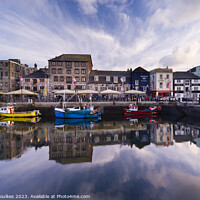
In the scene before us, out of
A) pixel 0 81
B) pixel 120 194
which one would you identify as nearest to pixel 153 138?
pixel 120 194

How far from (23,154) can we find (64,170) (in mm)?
4125

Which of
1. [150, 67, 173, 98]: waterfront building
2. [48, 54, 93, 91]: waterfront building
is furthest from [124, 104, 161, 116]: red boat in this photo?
[48, 54, 93, 91]: waterfront building

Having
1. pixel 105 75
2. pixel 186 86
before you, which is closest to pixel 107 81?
pixel 105 75

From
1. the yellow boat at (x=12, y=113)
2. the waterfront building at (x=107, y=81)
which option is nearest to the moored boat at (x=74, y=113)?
the yellow boat at (x=12, y=113)

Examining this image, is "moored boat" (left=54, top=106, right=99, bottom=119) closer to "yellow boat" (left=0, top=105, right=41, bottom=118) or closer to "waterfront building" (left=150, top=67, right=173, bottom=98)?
"yellow boat" (left=0, top=105, right=41, bottom=118)

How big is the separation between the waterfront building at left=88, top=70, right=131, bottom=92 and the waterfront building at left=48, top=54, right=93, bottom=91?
7.76 feet

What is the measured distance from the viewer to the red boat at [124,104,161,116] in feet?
90.4

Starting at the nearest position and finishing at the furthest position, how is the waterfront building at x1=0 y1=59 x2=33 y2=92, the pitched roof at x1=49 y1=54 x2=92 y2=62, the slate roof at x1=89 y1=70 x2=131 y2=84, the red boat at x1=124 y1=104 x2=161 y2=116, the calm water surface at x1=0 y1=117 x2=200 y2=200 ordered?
1. the calm water surface at x1=0 y1=117 x2=200 y2=200
2. the red boat at x1=124 y1=104 x2=161 y2=116
3. the pitched roof at x1=49 y1=54 x2=92 y2=62
4. the slate roof at x1=89 y1=70 x2=131 y2=84
5. the waterfront building at x1=0 y1=59 x2=33 y2=92

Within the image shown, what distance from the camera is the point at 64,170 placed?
271 inches

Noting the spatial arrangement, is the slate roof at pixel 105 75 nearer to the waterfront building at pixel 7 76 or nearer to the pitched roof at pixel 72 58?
the pitched roof at pixel 72 58

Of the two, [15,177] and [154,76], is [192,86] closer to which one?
[154,76]

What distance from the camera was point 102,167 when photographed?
285 inches

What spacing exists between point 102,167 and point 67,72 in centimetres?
3634

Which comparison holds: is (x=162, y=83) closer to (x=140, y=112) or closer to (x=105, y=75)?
(x=105, y=75)
